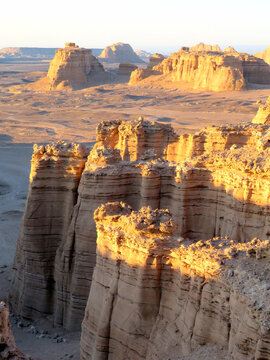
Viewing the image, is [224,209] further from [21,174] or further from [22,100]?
[22,100]

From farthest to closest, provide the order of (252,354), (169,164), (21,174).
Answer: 1. (21,174)
2. (169,164)
3. (252,354)

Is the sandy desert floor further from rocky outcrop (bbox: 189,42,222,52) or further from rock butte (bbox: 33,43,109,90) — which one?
rocky outcrop (bbox: 189,42,222,52)

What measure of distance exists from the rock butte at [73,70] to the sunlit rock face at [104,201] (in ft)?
239

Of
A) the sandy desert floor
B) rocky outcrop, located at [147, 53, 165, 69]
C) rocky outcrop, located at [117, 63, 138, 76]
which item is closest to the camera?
the sandy desert floor

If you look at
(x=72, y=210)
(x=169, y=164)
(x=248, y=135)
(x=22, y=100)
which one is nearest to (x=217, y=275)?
(x=169, y=164)

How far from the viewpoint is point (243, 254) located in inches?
404

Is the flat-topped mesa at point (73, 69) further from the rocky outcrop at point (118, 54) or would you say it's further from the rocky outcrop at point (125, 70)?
the rocky outcrop at point (118, 54)

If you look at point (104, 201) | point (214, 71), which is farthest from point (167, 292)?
point (214, 71)

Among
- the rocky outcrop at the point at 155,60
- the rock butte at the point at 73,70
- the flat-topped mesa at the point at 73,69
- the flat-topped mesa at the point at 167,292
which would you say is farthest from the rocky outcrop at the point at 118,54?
the flat-topped mesa at the point at 167,292

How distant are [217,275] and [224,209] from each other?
5745 mm

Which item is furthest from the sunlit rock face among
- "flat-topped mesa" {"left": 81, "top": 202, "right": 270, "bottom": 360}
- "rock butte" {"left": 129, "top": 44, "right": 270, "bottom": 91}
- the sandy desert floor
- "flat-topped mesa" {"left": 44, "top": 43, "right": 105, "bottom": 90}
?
"flat-topped mesa" {"left": 44, "top": 43, "right": 105, "bottom": 90}

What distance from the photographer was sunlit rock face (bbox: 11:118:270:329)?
15008mm

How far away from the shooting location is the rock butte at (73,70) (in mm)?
90812

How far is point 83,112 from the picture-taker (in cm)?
8050
